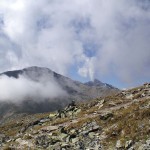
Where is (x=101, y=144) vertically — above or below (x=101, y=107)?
below

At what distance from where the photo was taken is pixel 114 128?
45.3 metres

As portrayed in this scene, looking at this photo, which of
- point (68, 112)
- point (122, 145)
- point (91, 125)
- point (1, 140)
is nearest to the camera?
point (122, 145)

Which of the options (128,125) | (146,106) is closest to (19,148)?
(128,125)

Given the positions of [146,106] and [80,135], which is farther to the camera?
→ [146,106]

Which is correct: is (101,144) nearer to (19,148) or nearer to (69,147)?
(69,147)

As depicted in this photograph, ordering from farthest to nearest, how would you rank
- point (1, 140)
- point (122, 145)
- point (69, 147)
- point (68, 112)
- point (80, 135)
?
point (68, 112) < point (1, 140) < point (80, 135) < point (69, 147) < point (122, 145)

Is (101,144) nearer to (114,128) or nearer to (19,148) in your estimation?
(114,128)

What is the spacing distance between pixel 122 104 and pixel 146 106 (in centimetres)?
1321

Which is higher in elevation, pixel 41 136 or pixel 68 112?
pixel 68 112

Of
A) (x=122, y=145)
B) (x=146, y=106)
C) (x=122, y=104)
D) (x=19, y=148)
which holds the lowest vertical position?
(x=122, y=145)

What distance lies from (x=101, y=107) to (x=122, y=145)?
90.9 ft

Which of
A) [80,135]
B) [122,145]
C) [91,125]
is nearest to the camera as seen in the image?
[122,145]

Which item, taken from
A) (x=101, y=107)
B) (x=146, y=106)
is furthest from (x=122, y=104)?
(x=146, y=106)

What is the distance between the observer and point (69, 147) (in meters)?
43.2
